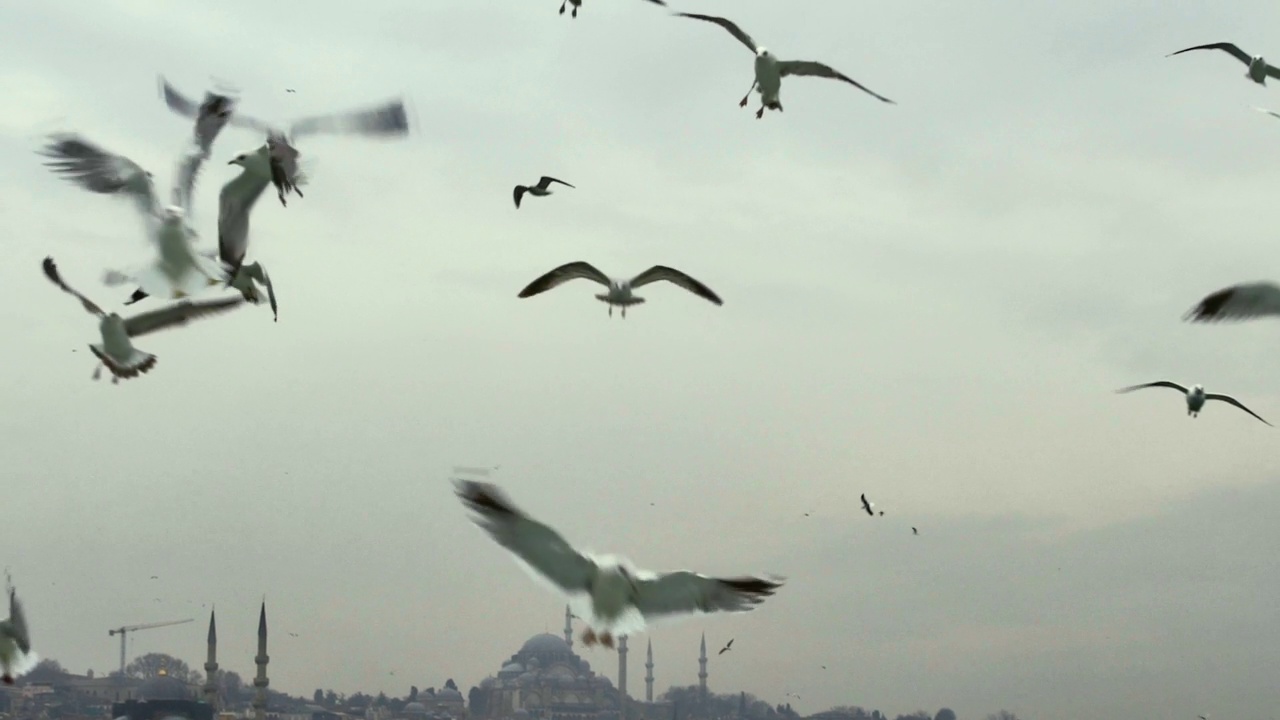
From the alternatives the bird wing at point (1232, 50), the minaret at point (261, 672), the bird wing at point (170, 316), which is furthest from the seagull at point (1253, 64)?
the minaret at point (261, 672)

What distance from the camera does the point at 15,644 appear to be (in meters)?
10.0

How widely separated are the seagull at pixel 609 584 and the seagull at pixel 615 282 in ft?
17.5

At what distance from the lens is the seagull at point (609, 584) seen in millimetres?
5555

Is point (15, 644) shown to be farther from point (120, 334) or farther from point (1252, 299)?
point (1252, 299)

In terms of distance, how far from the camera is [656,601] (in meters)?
5.79

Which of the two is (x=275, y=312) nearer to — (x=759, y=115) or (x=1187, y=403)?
(x=759, y=115)

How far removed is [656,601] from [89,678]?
333 ft

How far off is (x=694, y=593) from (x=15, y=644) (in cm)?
587

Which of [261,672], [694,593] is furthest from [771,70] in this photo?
[261,672]

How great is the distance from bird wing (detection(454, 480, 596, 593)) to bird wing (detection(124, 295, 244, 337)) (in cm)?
498

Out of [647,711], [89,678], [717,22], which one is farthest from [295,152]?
[647,711]

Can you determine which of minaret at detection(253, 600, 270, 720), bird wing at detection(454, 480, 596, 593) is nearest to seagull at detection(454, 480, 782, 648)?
bird wing at detection(454, 480, 596, 593)

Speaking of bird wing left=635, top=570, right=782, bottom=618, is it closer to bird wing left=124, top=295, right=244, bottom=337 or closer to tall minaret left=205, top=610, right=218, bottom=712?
bird wing left=124, top=295, right=244, bottom=337

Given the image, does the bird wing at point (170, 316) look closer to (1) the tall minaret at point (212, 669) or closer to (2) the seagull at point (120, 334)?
(2) the seagull at point (120, 334)
